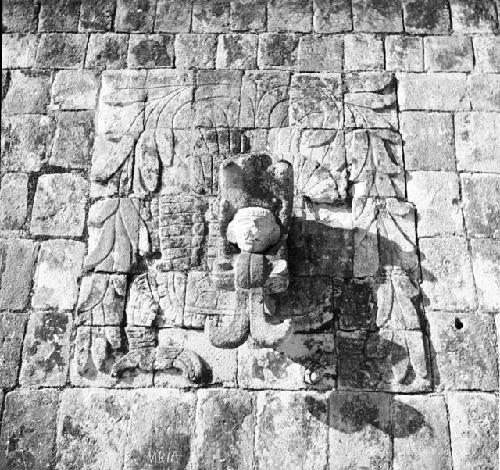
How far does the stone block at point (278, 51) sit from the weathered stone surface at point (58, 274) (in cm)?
215

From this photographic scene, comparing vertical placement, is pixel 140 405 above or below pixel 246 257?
below

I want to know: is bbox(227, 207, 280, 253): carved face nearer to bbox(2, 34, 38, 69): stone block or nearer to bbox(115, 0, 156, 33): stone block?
bbox(115, 0, 156, 33): stone block

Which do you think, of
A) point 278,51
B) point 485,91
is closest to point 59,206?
point 278,51

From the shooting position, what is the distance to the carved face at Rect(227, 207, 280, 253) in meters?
4.73

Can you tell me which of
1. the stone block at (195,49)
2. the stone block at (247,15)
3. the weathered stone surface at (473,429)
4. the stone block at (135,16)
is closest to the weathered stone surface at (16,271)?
the stone block at (195,49)

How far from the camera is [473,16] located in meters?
6.12

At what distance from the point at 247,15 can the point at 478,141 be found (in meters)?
2.22

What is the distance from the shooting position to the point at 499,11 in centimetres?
615

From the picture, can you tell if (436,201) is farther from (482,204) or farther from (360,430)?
(360,430)

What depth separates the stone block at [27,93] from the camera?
5867 millimetres

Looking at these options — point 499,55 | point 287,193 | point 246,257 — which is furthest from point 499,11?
point 246,257

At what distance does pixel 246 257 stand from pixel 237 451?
1.28 metres

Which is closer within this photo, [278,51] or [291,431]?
[291,431]

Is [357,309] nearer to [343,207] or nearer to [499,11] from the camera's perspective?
[343,207]
